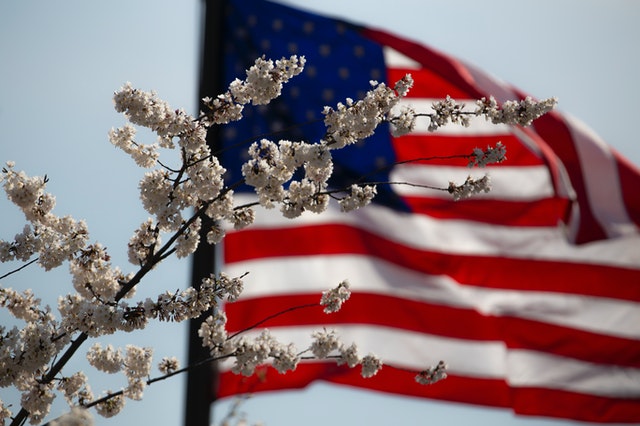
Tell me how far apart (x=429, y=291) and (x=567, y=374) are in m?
1.62

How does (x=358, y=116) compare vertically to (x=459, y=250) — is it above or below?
below

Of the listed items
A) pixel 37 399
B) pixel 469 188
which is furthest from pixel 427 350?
pixel 37 399

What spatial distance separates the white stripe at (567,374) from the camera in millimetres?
9070

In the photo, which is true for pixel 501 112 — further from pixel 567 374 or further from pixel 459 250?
pixel 567 374

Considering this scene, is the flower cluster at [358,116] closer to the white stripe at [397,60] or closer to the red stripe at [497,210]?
the red stripe at [497,210]

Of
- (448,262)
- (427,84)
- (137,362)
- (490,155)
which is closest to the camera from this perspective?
(490,155)

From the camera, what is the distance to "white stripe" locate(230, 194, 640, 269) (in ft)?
29.6

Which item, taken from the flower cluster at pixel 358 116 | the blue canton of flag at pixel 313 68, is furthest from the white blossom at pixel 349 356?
the blue canton of flag at pixel 313 68

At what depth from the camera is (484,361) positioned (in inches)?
351

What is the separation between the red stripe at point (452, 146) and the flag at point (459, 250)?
0.05 ft

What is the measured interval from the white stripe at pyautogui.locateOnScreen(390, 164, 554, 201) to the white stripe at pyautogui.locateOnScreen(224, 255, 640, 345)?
86 centimetres

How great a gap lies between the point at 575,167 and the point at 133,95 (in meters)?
5.85

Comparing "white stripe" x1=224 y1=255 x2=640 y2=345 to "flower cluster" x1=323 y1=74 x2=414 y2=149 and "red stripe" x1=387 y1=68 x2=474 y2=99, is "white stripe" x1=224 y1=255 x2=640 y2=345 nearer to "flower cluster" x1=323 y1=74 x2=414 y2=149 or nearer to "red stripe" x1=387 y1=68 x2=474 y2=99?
"red stripe" x1=387 y1=68 x2=474 y2=99

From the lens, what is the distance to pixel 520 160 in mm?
9328
